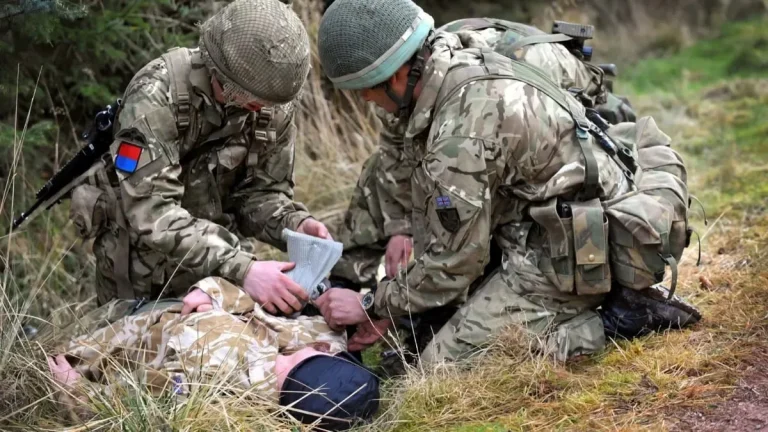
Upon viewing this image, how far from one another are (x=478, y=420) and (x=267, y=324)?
0.96 m

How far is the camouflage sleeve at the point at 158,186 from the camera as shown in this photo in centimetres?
358

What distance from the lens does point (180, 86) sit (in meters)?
3.66

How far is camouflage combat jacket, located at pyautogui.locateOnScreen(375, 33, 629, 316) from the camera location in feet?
11.1

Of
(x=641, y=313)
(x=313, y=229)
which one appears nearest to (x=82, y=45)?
(x=313, y=229)

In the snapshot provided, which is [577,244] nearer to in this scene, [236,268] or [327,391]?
[327,391]

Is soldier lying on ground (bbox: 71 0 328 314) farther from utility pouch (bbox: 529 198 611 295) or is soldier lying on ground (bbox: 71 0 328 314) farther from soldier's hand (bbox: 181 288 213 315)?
utility pouch (bbox: 529 198 611 295)

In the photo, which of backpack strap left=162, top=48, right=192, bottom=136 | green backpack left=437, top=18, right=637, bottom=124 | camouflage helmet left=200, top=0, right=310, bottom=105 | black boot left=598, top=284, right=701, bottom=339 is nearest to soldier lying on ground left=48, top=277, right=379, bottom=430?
backpack strap left=162, top=48, right=192, bottom=136

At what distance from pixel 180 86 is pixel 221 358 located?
3.90 feet

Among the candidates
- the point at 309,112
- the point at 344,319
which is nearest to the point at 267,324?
the point at 344,319

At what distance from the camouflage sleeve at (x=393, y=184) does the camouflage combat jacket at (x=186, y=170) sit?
1.68 feet

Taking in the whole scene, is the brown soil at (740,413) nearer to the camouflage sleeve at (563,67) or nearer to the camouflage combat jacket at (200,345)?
the camouflage combat jacket at (200,345)

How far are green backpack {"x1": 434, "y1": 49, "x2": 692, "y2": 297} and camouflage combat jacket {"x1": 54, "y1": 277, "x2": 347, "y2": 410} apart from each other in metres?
1.03

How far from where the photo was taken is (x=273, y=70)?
3412 millimetres

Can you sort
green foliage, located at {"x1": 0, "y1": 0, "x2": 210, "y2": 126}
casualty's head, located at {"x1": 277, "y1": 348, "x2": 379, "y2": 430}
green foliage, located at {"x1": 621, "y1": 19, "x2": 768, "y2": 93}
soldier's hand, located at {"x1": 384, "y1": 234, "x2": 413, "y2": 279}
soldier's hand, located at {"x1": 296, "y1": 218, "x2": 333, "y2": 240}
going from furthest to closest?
green foliage, located at {"x1": 621, "y1": 19, "x2": 768, "y2": 93}, soldier's hand, located at {"x1": 384, "y1": 234, "x2": 413, "y2": 279}, soldier's hand, located at {"x1": 296, "y1": 218, "x2": 333, "y2": 240}, green foliage, located at {"x1": 0, "y1": 0, "x2": 210, "y2": 126}, casualty's head, located at {"x1": 277, "y1": 348, "x2": 379, "y2": 430}
